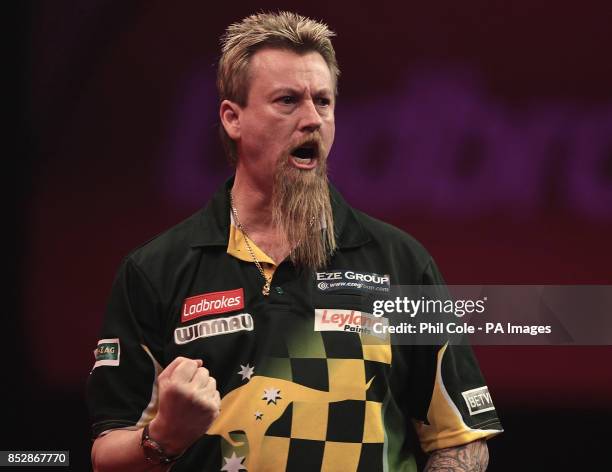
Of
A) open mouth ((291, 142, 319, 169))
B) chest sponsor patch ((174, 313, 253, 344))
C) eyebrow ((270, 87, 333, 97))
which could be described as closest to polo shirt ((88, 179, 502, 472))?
chest sponsor patch ((174, 313, 253, 344))

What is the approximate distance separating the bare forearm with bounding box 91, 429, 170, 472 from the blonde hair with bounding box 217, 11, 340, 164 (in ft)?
2.97

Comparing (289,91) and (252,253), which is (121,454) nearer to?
(252,253)

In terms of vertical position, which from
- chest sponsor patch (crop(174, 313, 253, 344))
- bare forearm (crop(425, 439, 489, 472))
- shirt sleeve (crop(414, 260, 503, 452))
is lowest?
bare forearm (crop(425, 439, 489, 472))

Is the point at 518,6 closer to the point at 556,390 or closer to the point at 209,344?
the point at 556,390

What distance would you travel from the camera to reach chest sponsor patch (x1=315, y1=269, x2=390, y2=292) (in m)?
2.59

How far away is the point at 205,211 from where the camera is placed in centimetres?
273

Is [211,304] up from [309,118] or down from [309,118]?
down

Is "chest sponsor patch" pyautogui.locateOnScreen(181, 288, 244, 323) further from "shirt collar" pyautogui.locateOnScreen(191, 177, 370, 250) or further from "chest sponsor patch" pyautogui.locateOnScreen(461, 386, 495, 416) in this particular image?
"chest sponsor patch" pyautogui.locateOnScreen(461, 386, 495, 416)

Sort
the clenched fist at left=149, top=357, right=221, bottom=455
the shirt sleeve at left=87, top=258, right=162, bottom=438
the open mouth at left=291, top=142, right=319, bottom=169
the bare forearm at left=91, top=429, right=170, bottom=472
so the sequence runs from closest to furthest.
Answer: the clenched fist at left=149, top=357, right=221, bottom=455, the bare forearm at left=91, top=429, right=170, bottom=472, the shirt sleeve at left=87, top=258, right=162, bottom=438, the open mouth at left=291, top=142, right=319, bottom=169

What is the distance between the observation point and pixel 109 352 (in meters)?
2.55

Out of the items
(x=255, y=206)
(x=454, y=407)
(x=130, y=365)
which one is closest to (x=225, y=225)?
(x=255, y=206)

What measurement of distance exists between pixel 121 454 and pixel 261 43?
1.10m

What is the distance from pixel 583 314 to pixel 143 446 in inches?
57.9

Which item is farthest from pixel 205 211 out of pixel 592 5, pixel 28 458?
pixel 592 5
